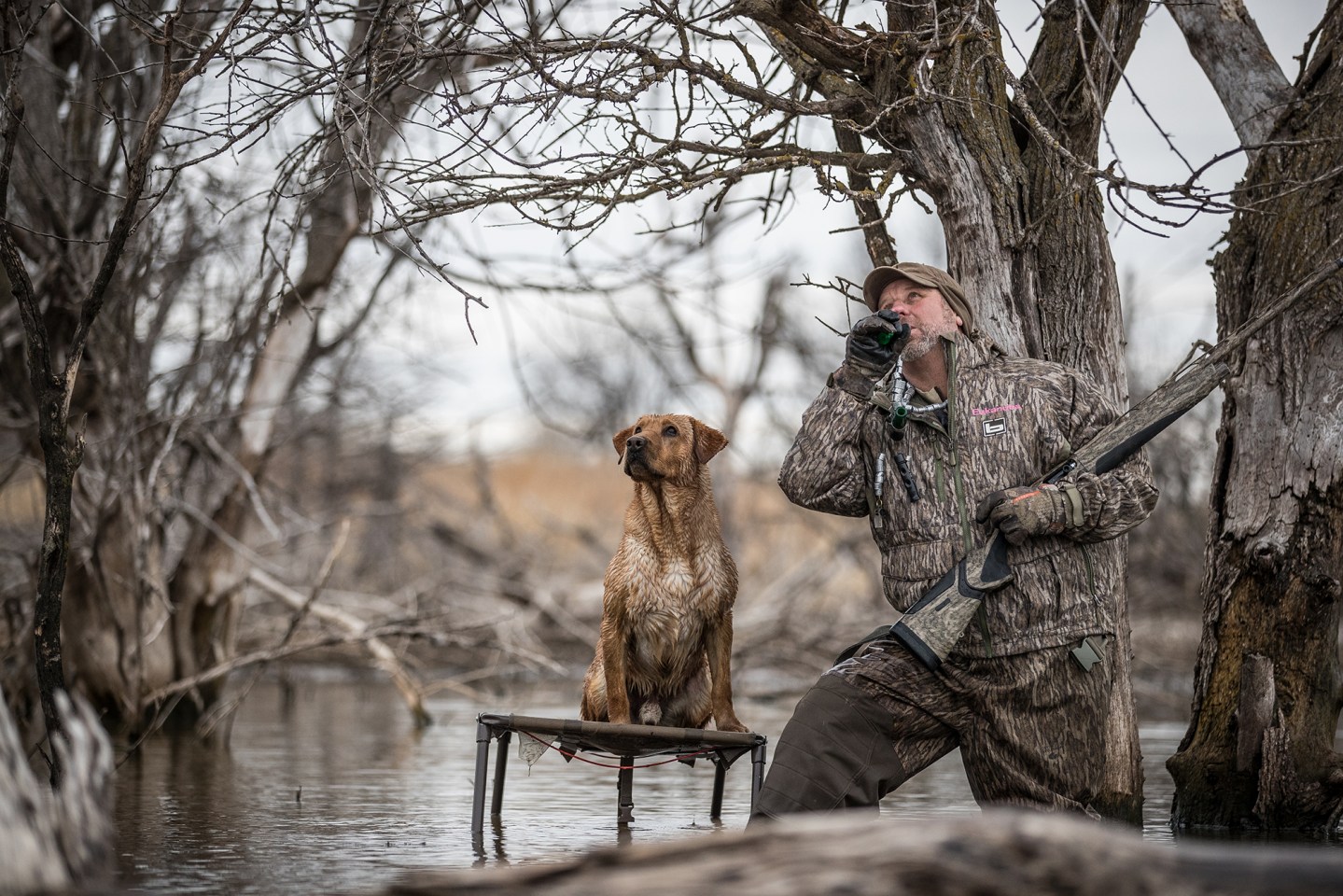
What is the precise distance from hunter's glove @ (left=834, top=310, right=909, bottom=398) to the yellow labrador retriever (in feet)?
3.40

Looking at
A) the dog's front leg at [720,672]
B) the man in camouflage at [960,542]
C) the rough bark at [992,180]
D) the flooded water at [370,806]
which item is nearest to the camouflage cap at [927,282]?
the man in camouflage at [960,542]

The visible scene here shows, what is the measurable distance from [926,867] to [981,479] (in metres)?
2.79

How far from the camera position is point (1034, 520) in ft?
15.7

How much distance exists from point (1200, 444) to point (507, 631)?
431 inches

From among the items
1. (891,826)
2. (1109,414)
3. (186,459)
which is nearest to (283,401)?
(186,459)

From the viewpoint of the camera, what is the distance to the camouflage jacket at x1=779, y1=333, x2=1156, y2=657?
496cm

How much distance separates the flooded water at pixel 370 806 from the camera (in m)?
5.32

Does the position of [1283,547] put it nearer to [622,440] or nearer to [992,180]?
[992,180]

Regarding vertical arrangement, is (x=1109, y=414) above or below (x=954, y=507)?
above

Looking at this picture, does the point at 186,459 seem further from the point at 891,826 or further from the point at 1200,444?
the point at 1200,444

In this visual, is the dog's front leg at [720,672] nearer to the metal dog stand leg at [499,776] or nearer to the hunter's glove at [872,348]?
the metal dog stand leg at [499,776]

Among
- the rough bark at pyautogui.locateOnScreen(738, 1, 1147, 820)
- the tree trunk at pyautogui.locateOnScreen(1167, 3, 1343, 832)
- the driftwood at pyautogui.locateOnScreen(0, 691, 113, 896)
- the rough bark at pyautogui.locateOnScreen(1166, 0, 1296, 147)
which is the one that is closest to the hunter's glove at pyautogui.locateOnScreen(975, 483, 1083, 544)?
the rough bark at pyautogui.locateOnScreen(738, 1, 1147, 820)

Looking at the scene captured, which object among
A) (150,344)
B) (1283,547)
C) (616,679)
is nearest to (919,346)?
(616,679)

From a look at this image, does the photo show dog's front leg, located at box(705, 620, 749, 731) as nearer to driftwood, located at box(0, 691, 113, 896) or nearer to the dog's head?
the dog's head
